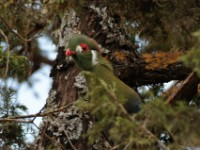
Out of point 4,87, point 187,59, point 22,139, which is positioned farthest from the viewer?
point 22,139

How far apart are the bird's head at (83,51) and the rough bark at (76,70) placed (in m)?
0.70

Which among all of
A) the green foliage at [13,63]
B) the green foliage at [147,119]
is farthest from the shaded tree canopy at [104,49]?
the green foliage at [147,119]

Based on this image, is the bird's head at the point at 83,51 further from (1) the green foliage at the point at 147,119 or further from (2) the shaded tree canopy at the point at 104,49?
(1) the green foliage at the point at 147,119

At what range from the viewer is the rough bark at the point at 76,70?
12.4ft

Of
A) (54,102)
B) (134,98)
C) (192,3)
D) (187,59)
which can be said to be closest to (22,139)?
(54,102)

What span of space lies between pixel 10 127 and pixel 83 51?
0.97 metres

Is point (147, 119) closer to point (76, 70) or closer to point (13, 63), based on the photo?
point (13, 63)

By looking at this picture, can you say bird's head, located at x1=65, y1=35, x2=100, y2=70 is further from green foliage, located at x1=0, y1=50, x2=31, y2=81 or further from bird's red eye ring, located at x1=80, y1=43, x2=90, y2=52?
green foliage, located at x1=0, y1=50, x2=31, y2=81

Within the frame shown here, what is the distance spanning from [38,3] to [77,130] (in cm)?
145

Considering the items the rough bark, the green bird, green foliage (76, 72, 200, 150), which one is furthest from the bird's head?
green foliage (76, 72, 200, 150)

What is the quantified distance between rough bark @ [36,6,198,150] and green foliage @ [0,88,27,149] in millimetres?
150

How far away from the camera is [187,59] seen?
1.92 m

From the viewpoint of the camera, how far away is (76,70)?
4059 mm

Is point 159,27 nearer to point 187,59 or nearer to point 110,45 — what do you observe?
point 110,45
